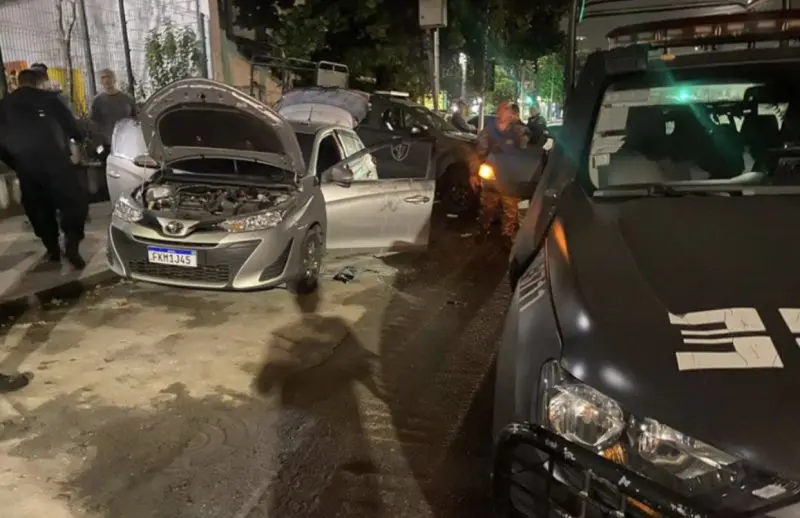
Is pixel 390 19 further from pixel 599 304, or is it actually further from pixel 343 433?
pixel 599 304

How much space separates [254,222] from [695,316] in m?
4.47

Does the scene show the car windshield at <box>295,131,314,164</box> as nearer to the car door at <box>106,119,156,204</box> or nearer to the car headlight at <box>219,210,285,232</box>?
the car headlight at <box>219,210,285,232</box>

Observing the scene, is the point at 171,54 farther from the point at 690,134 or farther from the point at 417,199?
the point at 690,134

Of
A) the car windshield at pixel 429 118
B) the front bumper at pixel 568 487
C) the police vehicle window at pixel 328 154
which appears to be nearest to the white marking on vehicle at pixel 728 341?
the front bumper at pixel 568 487

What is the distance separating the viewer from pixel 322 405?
4312 mm

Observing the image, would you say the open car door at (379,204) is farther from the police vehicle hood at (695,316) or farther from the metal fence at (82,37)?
the metal fence at (82,37)

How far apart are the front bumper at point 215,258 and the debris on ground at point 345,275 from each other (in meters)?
1.17

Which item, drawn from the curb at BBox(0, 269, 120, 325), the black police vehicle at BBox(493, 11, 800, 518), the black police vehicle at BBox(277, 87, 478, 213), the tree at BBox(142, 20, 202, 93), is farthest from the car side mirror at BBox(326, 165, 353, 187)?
the tree at BBox(142, 20, 202, 93)

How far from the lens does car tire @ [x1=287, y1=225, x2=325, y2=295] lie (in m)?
6.25

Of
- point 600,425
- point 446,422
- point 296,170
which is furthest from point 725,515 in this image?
point 296,170

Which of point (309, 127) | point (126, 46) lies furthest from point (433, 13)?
point (309, 127)

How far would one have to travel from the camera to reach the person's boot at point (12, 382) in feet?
14.6

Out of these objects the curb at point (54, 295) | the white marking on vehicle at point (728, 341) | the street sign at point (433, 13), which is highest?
the street sign at point (433, 13)

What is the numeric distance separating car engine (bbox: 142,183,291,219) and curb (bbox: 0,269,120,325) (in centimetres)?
115
